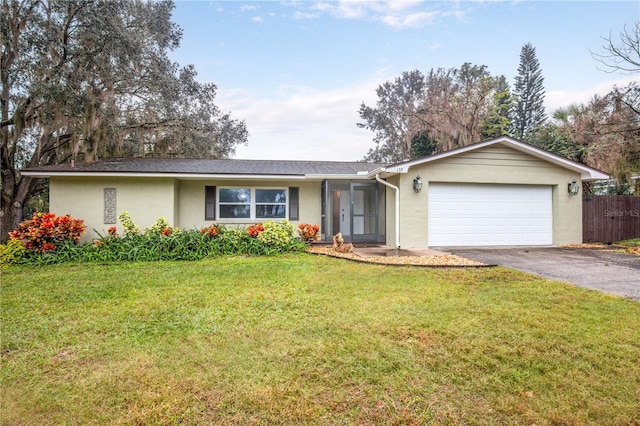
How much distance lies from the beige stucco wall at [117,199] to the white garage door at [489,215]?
27.0 ft

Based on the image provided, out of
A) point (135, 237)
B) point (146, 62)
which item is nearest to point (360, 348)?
point (135, 237)

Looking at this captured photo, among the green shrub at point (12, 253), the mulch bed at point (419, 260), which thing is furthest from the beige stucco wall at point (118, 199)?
the mulch bed at point (419, 260)

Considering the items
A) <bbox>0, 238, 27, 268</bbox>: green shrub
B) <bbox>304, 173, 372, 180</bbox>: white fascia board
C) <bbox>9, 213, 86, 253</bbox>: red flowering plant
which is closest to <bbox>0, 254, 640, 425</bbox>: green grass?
<bbox>0, 238, 27, 268</bbox>: green shrub

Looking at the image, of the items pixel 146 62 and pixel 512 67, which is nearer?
pixel 146 62

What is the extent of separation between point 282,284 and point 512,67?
3678cm

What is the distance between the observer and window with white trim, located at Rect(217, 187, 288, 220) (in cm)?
1154

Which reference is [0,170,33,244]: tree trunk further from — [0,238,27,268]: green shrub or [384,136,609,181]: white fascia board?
[384,136,609,181]: white fascia board

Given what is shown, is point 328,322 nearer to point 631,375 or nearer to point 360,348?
point 360,348

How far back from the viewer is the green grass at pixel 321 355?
7.41ft

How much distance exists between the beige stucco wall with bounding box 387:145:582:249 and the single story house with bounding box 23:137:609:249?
0.10ft

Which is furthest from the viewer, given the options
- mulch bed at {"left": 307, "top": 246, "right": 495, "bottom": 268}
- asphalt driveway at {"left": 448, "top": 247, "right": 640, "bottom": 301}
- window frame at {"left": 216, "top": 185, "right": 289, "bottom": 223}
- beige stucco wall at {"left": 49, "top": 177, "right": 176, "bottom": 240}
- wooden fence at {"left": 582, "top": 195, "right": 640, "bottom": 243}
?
window frame at {"left": 216, "top": 185, "right": 289, "bottom": 223}

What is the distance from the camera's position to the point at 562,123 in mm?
17188

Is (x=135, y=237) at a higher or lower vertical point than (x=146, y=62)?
lower

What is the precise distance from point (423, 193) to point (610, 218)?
22.9 feet
